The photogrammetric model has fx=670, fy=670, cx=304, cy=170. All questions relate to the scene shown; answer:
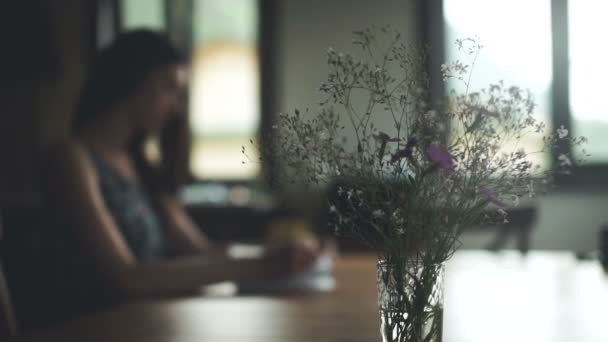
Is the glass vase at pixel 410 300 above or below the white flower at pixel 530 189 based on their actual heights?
below

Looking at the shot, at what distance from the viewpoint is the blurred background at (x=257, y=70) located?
3.76 metres

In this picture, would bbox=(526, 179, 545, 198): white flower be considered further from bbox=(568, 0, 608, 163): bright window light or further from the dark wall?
the dark wall

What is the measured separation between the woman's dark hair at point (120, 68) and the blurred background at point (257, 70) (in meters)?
1.99

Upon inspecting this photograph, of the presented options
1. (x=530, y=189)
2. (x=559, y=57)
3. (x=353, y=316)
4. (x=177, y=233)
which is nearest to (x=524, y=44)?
(x=559, y=57)

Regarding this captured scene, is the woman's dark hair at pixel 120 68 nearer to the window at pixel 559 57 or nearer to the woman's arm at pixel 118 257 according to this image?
the woman's arm at pixel 118 257

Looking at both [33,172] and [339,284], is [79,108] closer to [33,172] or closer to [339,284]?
[339,284]

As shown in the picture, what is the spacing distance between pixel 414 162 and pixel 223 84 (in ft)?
13.0

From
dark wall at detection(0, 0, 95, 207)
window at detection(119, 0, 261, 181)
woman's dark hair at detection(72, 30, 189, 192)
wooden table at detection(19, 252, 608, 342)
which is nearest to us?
wooden table at detection(19, 252, 608, 342)

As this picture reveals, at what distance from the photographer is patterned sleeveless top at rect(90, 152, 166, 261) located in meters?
1.78

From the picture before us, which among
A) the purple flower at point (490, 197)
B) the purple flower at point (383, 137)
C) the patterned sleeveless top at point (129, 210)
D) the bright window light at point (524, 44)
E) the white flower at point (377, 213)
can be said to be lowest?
the patterned sleeveless top at point (129, 210)

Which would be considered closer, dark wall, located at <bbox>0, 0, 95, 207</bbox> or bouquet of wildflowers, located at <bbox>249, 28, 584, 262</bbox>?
bouquet of wildflowers, located at <bbox>249, 28, 584, 262</bbox>

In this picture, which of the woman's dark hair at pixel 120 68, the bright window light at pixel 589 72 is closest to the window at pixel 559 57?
the bright window light at pixel 589 72

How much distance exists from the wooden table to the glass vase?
312mm

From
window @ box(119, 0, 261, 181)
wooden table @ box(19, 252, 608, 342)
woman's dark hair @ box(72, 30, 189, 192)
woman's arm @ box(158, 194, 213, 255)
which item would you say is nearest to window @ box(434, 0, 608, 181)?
window @ box(119, 0, 261, 181)
